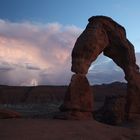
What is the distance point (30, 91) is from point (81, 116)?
277 feet

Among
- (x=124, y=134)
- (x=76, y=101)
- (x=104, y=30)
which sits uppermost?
(x=104, y=30)

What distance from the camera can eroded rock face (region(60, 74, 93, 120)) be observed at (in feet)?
78.7

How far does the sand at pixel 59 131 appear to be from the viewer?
1703 centimetres

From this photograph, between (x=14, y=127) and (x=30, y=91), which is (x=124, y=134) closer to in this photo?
(x=14, y=127)

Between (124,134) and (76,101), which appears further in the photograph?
(76,101)

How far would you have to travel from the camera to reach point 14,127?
18.1 m

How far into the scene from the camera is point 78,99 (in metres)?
24.4

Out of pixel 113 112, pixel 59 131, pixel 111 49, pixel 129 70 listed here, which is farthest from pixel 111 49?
pixel 59 131

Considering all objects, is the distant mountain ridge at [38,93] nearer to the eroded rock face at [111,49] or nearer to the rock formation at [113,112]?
the rock formation at [113,112]

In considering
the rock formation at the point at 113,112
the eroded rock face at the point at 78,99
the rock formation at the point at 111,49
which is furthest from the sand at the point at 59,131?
the rock formation at the point at 113,112

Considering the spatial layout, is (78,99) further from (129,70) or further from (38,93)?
(38,93)

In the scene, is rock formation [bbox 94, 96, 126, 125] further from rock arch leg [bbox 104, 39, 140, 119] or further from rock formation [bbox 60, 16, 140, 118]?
rock formation [bbox 60, 16, 140, 118]

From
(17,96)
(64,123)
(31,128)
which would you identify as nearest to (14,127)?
(31,128)

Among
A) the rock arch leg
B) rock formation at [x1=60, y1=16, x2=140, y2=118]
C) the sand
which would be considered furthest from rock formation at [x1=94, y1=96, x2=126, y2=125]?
the sand
